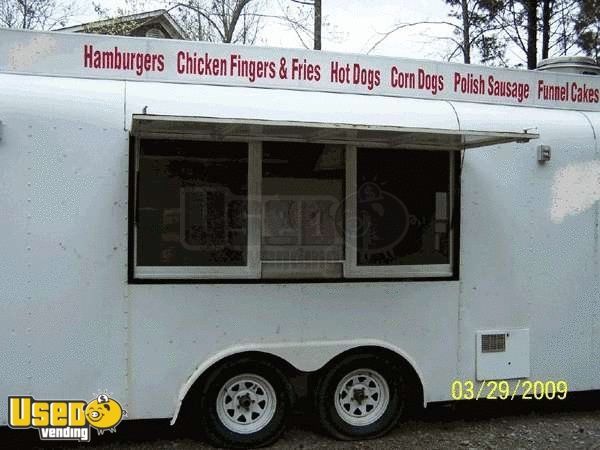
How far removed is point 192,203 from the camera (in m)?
4.68

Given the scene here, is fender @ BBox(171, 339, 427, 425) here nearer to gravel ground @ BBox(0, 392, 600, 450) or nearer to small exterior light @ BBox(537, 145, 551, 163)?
gravel ground @ BBox(0, 392, 600, 450)

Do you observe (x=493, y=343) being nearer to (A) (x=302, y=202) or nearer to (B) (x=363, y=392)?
(B) (x=363, y=392)

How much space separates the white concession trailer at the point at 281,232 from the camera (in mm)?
4371

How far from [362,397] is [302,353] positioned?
0.62 metres

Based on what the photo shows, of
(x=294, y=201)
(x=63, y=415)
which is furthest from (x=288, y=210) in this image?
(x=63, y=415)

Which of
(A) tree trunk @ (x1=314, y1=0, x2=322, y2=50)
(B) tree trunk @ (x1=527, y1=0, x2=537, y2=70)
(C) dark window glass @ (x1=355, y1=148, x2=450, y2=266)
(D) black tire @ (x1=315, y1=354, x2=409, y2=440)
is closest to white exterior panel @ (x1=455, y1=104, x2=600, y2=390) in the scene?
(C) dark window glass @ (x1=355, y1=148, x2=450, y2=266)

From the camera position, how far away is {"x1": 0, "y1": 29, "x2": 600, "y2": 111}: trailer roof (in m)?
4.66

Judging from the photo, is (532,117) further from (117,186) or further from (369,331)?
(117,186)

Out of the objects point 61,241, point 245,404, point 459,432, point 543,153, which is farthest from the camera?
point 543,153

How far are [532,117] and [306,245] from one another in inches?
85.1

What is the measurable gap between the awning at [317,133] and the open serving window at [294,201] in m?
0.01

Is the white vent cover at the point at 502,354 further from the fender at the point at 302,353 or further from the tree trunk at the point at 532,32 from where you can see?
the tree trunk at the point at 532,32

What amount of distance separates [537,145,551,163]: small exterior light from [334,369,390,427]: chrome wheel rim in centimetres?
213

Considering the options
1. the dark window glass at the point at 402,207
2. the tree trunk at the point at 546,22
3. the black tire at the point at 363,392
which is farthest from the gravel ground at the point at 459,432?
the tree trunk at the point at 546,22
